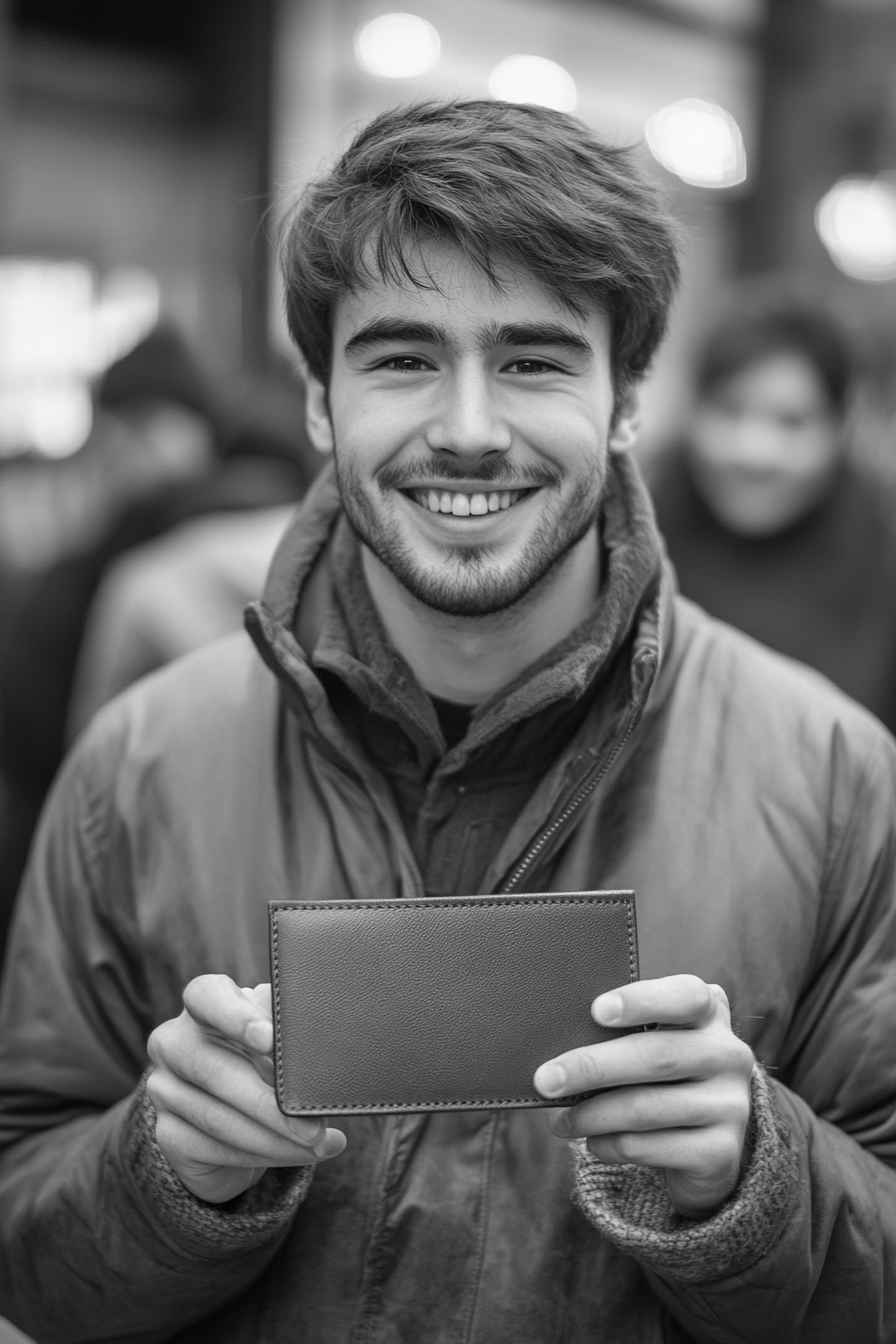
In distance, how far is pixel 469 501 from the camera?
70.9 inches

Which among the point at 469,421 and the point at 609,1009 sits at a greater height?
the point at 469,421

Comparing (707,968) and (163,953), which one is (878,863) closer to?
(707,968)

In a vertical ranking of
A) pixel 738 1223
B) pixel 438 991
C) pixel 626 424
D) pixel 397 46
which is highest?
pixel 397 46

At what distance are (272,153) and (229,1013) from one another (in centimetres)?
690

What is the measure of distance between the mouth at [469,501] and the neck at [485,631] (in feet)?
0.33

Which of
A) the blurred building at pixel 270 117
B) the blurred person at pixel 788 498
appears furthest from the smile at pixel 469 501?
the blurred building at pixel 270 117

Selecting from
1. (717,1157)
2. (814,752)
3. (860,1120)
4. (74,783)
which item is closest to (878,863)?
(814,752)

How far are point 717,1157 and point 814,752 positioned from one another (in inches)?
21.8

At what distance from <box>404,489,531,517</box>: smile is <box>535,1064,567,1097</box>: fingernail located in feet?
2.16

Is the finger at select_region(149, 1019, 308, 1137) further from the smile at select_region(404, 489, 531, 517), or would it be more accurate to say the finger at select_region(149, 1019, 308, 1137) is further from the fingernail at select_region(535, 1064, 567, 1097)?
the smile at select_region(404, 489, 531, 517)

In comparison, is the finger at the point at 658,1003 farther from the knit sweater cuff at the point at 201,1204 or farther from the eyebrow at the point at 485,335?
the eyebrow at the point at 485,335

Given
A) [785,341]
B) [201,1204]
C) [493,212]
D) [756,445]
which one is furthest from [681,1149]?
[785,341]

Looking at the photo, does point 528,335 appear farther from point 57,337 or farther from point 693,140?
point 693,140

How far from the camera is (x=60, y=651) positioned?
12.3ft
